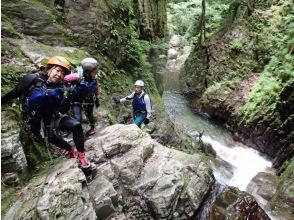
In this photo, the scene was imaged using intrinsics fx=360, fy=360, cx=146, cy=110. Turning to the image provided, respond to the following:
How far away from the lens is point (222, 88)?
1908 cm

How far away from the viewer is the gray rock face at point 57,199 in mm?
5430

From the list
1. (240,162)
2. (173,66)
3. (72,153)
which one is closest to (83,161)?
(72,153)

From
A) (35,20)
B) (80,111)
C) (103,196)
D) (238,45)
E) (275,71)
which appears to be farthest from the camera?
(238,45)

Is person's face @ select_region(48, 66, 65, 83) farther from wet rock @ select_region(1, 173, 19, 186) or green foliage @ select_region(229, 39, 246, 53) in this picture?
green foliage @ select_region(229, 39, 246, 53)

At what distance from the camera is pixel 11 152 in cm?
591

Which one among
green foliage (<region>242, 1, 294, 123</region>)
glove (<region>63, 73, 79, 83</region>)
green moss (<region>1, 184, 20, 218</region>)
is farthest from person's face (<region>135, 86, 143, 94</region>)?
green foliage (<region>242, 1, 294, 123</region>)

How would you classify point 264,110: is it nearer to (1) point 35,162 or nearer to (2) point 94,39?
(2) point 94,39

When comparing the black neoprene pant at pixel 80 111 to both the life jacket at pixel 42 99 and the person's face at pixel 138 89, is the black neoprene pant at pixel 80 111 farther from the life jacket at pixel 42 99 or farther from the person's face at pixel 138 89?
the person's face at pixel 138 89

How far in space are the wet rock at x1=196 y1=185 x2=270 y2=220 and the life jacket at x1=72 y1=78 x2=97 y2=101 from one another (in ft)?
11.3

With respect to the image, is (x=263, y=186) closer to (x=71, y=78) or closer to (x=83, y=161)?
(x=83, y=161)

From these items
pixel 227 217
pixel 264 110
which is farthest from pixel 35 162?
pixel 264 110

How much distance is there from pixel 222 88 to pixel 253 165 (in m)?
6.05

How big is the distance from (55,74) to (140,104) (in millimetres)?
3734

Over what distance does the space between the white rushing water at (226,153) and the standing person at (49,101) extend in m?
6.89
